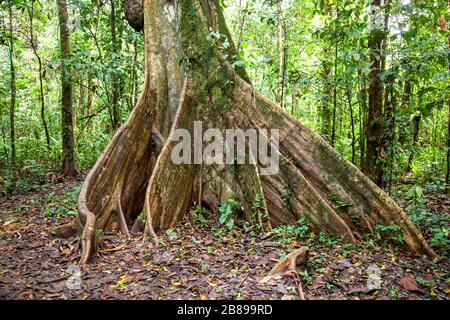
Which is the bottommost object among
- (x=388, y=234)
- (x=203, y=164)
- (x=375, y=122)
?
(x=388, y=234)

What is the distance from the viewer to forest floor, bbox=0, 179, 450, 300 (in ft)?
10.1

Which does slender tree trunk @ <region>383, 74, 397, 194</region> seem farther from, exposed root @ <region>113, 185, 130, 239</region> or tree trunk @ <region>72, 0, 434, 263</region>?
exposed root @ <region>113, 185, 130, 239</region>

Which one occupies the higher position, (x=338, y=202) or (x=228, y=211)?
(x=338, y=202)

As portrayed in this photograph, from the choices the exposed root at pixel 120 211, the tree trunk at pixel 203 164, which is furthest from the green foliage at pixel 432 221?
the exposed root at pixel 120 211

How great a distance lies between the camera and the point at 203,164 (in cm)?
496

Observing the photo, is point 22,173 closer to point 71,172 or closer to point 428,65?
point 71,172

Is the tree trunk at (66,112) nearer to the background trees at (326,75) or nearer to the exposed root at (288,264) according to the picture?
the background trees at (326,75)

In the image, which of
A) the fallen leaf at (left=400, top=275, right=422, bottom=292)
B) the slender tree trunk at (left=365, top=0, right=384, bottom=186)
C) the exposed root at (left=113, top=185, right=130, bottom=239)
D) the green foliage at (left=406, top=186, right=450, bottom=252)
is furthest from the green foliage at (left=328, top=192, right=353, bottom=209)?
the exposed root at (left=113, top=185, right=130, bottom=239)

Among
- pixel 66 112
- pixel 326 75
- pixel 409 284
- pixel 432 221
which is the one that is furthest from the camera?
pixel 66 112
